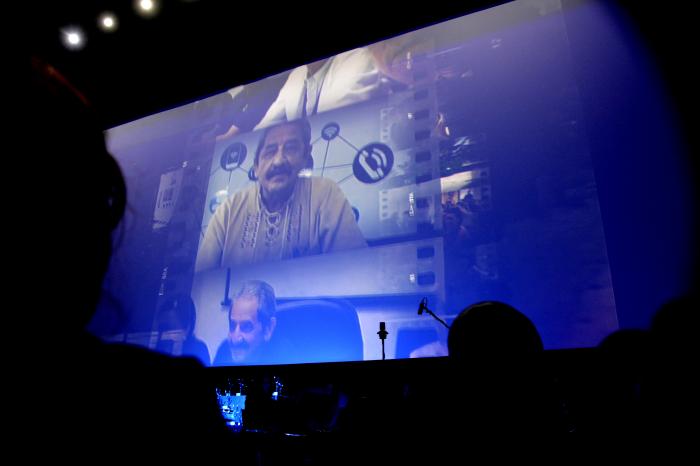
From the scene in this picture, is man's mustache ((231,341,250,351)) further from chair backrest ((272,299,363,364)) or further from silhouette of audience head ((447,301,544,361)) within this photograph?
silhouette of audience head ((447,301,544,361))

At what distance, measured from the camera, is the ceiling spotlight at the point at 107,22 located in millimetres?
3768

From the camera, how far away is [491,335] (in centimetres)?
111

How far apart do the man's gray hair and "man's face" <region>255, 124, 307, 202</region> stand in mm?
788

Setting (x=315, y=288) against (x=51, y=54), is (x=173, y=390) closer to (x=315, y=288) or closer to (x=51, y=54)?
(x=315, y=288)

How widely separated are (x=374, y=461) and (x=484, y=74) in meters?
2.98

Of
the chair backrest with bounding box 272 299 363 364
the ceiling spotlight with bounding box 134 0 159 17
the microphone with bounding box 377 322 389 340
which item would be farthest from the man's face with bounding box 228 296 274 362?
the ceiling spotlight with bounding box 134 0 159 17

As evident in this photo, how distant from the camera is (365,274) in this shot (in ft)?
9.97

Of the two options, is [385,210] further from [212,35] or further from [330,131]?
[212,35]

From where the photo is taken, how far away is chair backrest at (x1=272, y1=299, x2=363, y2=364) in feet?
9.70

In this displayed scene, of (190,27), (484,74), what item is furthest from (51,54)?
(484,74)

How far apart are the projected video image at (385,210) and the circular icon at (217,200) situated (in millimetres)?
20

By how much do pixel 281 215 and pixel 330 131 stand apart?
0.89 m

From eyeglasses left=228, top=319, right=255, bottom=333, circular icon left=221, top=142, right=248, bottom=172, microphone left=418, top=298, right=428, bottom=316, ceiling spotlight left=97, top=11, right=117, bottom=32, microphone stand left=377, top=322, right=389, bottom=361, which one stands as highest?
ceiling spotlight left=97, top=11, right=117, bottom=32

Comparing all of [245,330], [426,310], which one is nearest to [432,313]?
[426,310]
